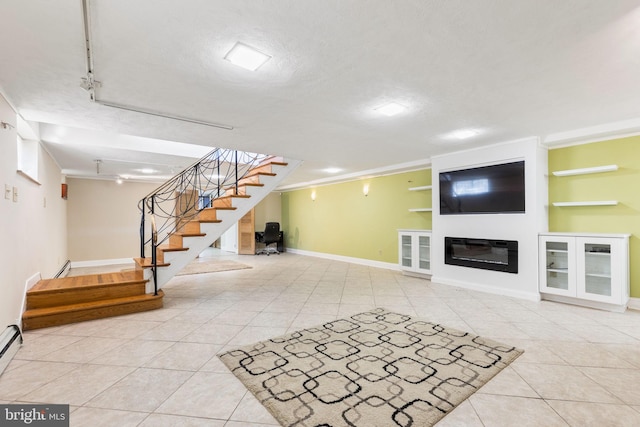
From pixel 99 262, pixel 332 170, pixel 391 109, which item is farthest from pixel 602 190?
pixel 99 262

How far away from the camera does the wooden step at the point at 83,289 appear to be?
3.42 m

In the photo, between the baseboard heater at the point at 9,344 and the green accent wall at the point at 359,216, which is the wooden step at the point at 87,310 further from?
the green accent wall at the point at 359,216

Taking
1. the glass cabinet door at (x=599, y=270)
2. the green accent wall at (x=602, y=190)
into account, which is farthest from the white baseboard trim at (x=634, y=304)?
the glass cabinet door at (x=599, y=270)

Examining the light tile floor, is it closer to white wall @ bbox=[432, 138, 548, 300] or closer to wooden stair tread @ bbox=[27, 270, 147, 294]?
white wall @ bbox=[432, 138, 548, 300]

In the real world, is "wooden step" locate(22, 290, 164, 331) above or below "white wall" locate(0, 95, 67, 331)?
below

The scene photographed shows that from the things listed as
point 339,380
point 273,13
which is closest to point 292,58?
point 273,13

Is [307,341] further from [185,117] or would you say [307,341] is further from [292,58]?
[185,117]

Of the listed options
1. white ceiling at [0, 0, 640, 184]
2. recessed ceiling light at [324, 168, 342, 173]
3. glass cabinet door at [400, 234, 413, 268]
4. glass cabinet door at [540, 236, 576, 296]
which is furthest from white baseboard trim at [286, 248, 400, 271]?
white ceiling at [0, 0, 640, 184]

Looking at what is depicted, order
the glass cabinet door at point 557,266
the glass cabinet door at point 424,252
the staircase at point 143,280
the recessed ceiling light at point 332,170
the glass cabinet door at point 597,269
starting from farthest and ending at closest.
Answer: the recessed ceiling light at point 332,170 → the glass cabinet door at point 424,252 → the glass cabinet door at point 557,266 → the glass cabinet door at point 597,269 → the staircase at point 143,280

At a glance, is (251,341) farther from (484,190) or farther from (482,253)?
(484,190)

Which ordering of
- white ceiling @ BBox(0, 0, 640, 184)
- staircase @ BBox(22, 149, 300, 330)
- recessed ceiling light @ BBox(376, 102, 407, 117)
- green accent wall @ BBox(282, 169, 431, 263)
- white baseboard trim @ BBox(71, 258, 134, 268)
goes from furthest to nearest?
1. white baseboard trim @ BBox(71, 258, 134, 268)
2. green accent wall @ BBox(282, 169, 431, 263)
3. staircase @ BBox(22, 149, 300, 330)
4. recessed ceiling light @ BBox(376, 102, 407, 117)
5. white ceiling @ BBox(0, 0, 640, 184)

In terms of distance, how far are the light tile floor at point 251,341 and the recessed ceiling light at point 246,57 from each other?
7.73ft

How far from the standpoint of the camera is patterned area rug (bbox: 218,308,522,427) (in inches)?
69.6

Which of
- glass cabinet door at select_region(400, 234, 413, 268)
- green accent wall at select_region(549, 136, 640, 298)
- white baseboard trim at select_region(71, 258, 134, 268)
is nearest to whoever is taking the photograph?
green accent wall at select_region(549, 136, 640, 298)
